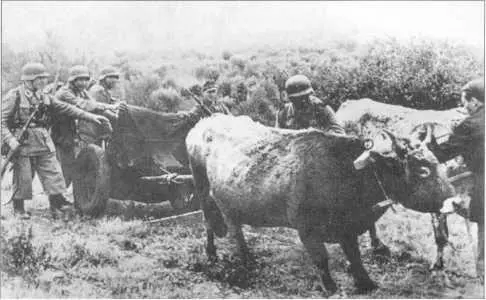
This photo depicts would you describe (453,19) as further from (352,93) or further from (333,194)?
(333,194)

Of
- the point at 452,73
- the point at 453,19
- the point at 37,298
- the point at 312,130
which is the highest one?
the point at 453,19

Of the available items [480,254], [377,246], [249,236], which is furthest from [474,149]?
[249,236]

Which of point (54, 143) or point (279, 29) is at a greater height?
point (279, 29)

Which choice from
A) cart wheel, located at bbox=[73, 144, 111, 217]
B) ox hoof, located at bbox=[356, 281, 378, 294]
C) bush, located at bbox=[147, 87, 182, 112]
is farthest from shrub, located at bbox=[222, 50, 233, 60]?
ox hoof, located at bbox=[356, 281, 378, 294]

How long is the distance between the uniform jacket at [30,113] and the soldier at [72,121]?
10 centimetres

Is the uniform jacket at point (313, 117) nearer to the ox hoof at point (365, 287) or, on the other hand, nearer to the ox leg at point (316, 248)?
the ox leg at point (316, 248)

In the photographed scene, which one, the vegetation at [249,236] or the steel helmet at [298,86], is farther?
the steel helmet at [298,86]

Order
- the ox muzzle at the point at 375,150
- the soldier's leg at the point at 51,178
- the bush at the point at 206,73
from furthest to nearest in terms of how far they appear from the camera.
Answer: the bush at the point at 206,73
the soldier's leg at the point at 51,178
the ox muzzle at the point at 375,150

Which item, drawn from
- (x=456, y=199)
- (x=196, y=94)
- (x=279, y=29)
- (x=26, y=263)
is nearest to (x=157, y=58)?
(x=196, y=94)

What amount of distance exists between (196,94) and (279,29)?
1396 mm

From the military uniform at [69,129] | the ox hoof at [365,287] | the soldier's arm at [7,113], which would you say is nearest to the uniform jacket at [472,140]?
the ox hoof at [365,287]

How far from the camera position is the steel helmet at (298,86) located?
241 inches

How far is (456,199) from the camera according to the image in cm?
504

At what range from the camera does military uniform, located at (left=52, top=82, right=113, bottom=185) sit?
652 centimetres
